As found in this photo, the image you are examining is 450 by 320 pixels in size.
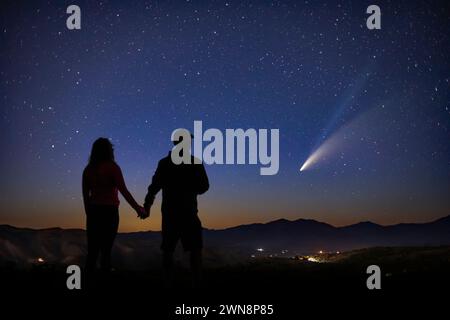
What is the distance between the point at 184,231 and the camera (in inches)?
232

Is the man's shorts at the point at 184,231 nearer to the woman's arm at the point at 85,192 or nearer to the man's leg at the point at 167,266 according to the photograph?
the man's leg at the point at 167,266

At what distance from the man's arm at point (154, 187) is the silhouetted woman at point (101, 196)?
1.22 feet

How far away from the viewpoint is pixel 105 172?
567 cm

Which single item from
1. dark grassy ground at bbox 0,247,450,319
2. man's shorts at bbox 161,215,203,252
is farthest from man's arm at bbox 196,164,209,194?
dark grassy ground at bbox 0,247,450,319

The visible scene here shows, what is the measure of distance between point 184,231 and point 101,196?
3.14ft

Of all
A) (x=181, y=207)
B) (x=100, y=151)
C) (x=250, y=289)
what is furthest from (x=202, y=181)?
(x=250, y=289)

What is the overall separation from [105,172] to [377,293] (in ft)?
10.3

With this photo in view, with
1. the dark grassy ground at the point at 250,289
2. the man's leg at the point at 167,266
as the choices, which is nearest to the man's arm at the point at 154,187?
the man's leg at the point at 167,266

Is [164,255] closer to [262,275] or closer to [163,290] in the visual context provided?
[163,290]

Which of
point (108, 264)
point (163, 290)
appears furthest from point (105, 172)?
point (163, 290)

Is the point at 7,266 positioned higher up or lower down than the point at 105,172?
lower down

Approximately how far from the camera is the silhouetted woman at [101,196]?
18.5 ft
